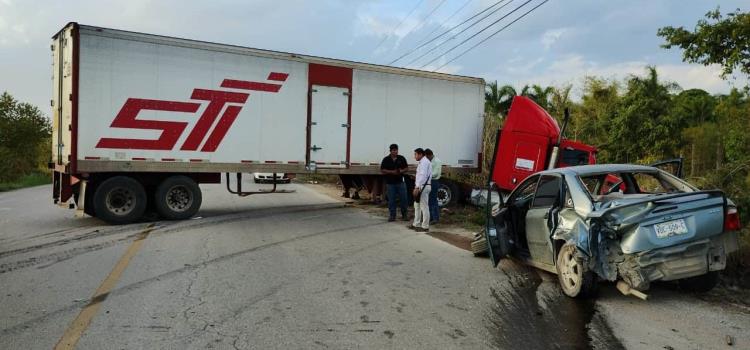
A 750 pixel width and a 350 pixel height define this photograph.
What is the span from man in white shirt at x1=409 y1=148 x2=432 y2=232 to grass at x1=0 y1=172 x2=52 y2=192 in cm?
2086

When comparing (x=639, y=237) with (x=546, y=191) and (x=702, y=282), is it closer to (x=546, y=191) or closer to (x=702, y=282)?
(x=702, y=282)

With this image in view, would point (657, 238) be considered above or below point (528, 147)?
below

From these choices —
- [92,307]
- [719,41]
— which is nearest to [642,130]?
[719,41]

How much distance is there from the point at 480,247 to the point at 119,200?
7501 mm

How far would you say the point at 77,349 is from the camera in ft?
13.9

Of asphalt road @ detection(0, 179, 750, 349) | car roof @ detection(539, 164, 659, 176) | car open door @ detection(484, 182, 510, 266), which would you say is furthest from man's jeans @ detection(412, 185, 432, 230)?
car roof @ detection(539, 164, 659, 176)

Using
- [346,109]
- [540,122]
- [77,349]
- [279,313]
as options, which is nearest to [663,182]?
[279,313]

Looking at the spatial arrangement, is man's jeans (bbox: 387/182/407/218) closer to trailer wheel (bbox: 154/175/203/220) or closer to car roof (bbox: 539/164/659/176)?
trailer wheel (bbox: 154/175/203/220)

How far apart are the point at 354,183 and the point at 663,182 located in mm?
10838

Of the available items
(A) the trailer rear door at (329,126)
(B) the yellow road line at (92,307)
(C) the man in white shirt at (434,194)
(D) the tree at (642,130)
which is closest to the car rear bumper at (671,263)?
(B) the yellow road line at (92,307)

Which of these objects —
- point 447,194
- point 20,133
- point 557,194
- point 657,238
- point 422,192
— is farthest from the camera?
point 20,133

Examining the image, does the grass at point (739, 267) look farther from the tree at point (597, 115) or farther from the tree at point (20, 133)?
the tree at point (20, 133)

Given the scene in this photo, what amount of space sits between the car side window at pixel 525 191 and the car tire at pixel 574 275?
1374 mm

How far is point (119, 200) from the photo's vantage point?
1181 centimetres
